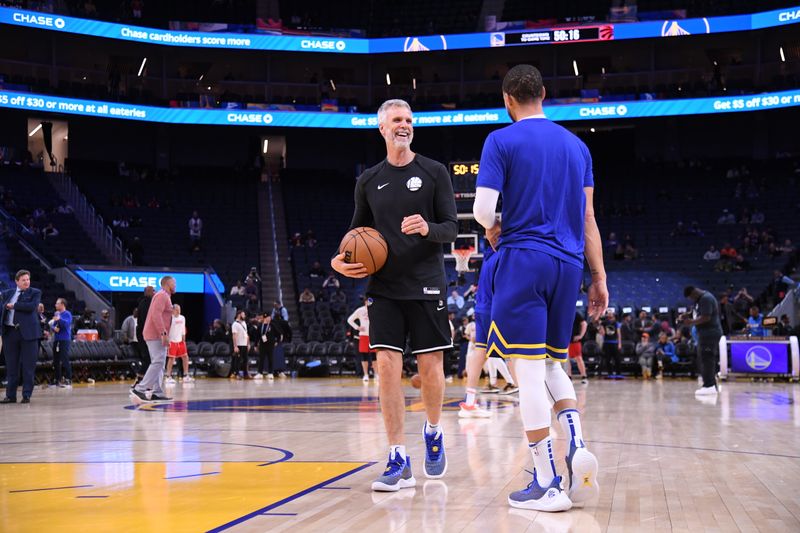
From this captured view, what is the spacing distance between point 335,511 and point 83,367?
57.9ft

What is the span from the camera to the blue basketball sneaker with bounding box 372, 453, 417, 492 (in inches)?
192

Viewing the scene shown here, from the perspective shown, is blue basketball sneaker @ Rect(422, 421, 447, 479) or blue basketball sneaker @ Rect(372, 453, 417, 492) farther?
blue basketball sneaker @ Rect(422, 421, 447, 479)

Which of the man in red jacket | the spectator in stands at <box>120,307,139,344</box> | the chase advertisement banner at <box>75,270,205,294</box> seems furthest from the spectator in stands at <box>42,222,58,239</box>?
the man in red jacket

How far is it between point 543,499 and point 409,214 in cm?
183

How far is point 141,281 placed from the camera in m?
28.5

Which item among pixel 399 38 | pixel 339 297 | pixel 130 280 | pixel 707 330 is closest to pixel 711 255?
pixel 339 297

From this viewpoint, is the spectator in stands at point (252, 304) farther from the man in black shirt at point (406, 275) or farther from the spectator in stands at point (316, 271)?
the man in black shirt at point (406, 275)

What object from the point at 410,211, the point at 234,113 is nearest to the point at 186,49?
the point at 234,113

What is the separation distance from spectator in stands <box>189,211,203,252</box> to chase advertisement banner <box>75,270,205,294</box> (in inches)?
159

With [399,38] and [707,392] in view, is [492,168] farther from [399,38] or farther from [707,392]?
[399,38]

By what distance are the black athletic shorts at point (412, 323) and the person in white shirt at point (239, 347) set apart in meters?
16.7

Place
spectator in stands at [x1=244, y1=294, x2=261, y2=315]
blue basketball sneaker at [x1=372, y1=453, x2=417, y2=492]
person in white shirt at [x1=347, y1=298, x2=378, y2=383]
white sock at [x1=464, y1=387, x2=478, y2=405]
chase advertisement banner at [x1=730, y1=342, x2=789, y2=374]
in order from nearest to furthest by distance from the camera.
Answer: blue basketball sneaker at [x1=372, y1=453, x2=417, y2=492], white sock at [x1=464, y1=387, x2=478, y2=405], person in white shirt at [x1=347, y1=298, x2=378, y2=383], chase advertisement banner at [x1=730, y1=342, x2=789, y2=374], spectator in stands at [x1=244, y1=294, x2=261, y2=315]

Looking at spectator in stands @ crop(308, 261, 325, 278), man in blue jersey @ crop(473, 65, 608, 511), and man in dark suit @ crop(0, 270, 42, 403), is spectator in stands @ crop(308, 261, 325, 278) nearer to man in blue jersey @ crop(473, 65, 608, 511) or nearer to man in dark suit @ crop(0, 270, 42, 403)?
man in dark suit @ crop(0, 270, 42, 403)

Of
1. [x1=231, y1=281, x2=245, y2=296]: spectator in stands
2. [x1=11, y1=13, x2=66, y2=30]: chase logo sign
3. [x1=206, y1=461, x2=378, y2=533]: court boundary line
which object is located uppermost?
[x1=11, y1=13, x2=66, y2=30]: chase logo sign
